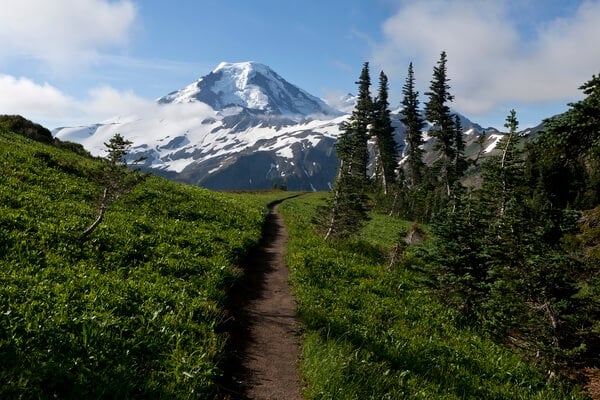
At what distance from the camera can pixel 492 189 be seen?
21.9m

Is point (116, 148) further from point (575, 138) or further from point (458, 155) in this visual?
point (458, 155)

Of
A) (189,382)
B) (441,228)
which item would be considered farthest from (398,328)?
(189,382)

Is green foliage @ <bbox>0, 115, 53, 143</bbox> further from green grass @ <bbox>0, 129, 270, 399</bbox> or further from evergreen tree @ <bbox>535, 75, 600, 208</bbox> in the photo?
evergreen tree @ <bbox>535, 75, 600, 208</bbox>

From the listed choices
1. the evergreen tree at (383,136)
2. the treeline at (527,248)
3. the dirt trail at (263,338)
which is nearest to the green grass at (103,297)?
the dirt trail at (263,338)

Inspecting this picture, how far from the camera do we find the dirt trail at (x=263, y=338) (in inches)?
333

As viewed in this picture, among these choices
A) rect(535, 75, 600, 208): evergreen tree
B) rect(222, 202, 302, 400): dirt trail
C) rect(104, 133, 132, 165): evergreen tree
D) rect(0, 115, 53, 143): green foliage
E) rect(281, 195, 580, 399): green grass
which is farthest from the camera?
rect(0, 115, 53, 143): green foliage

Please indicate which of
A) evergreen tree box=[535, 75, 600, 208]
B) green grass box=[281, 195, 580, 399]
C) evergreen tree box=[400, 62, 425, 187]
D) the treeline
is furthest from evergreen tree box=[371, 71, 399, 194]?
evergreen tree box=[535, 75, 600, 208]

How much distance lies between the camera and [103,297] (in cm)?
964

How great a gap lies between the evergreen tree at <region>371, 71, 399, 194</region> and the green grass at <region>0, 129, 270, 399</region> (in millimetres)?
56181

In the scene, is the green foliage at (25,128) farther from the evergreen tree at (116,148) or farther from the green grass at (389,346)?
the green grass at (389,346)

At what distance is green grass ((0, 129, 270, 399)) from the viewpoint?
6.99 metres

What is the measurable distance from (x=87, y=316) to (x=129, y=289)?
2.11 m

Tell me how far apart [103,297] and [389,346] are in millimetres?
7590

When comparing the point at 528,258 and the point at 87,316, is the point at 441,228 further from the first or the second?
the point at 87,316
